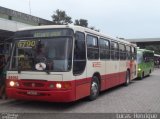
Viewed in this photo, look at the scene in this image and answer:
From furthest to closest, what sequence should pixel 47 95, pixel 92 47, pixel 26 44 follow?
pixel 92 47, pixel 26 44, pixel 47 95

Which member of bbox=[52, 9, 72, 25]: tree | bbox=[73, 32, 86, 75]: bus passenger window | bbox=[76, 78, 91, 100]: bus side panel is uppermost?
bbox=[52, 9, 72, 25]: tree

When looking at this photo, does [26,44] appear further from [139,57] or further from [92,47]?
[139,57]

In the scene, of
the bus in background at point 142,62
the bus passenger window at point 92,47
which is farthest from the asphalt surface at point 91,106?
the bus in background at point 142,62

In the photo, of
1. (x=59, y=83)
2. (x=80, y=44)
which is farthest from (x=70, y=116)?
(x=80, y=44)

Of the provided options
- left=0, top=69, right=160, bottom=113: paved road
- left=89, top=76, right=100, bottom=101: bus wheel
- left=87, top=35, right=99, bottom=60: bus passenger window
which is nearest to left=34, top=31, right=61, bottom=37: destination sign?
left=87, top=35, right=99, bottom=60: bus passenger window

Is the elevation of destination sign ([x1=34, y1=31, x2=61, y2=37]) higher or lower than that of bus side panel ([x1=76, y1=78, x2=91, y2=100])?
higher

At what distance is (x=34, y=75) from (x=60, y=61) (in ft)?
3.13

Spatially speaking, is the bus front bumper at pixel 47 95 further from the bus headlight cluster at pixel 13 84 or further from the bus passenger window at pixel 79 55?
the bus passenger window at pixel 79 55

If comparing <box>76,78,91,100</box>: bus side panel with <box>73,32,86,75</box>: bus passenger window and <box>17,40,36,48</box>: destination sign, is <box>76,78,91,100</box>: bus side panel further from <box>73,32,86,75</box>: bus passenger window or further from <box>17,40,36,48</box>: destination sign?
<box>17,40,36,48</box>: destination sign

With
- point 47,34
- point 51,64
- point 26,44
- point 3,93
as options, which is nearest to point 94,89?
point 51,64

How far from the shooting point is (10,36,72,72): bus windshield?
10889mm

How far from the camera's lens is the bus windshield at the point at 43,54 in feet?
35.7

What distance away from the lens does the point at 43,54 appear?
11195 mm

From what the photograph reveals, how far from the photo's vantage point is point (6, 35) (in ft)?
45.9
